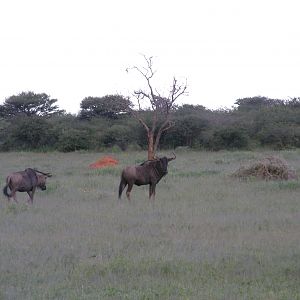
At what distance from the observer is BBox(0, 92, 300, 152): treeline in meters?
48.5

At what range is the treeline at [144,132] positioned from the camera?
48.5 m

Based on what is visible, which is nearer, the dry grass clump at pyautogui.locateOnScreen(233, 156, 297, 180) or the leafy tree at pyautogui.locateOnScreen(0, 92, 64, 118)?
the dry grass clump at pyautogui.locateOnScreen(233, 156, 297, 180)

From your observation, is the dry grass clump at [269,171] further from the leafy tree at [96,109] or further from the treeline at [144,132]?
the leafy tree at [96,109]

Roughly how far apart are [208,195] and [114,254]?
8.38 m

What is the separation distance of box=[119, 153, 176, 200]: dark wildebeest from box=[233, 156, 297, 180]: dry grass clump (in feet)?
18.8

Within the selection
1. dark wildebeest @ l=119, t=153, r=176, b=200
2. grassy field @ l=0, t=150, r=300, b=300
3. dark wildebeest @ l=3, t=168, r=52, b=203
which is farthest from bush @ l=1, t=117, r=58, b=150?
dark wildebeest @ l=3, t=168, r=52, b=203

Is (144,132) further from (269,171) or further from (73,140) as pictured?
(269,171)

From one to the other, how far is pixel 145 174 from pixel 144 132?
112 feet

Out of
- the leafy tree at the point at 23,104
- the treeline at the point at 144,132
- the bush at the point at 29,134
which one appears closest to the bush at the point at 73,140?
the treeline at the point at 144,132

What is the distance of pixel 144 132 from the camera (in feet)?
168

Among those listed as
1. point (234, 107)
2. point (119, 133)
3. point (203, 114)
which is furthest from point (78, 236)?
point (234, 107)

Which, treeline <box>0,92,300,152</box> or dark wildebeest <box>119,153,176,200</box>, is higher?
treeline <box>0,92,300,152</box>

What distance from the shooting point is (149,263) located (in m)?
8.58

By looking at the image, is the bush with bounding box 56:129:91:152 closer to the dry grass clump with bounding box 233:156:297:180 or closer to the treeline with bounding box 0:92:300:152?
the treeline with bounding box 0:92:300:152
